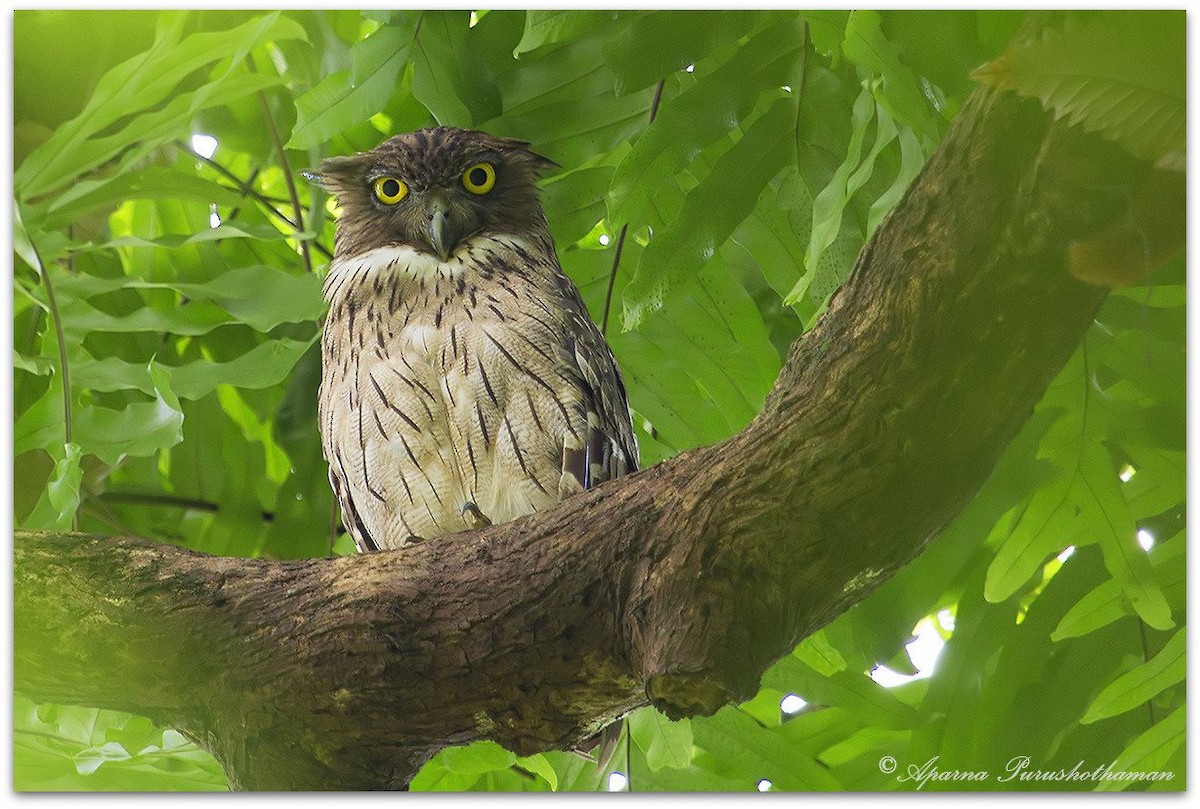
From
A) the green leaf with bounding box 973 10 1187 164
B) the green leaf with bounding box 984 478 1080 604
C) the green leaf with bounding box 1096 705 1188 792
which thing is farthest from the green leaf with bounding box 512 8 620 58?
the green leaf with bounding box 1096 705 1188 792

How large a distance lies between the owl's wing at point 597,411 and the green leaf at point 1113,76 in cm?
118

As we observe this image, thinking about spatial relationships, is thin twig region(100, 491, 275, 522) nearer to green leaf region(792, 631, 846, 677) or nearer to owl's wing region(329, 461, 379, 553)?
owl's wing region(329, 461, 379, 553)

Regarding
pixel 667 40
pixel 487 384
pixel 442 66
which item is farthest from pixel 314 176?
pixel 667 40

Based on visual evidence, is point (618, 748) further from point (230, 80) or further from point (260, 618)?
point (230, 80)

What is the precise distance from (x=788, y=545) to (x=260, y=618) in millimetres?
966

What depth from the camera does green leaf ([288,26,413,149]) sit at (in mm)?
2703

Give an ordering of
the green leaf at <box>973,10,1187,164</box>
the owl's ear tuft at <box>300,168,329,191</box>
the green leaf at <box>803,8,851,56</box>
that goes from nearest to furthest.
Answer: the green leaf at <box>973,10,1187,164</box> → the green leaf at <box>803,8,851,56</box> → the owl's ear tuft at <box>300,168,329,191</box>

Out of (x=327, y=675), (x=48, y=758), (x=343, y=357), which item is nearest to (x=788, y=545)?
(x=327, y=675)

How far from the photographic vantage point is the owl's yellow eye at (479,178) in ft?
9.65

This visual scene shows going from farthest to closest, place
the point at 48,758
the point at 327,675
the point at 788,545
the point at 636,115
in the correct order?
the point at 636,115 → the point at 48,758 → the point at 327,675 → the point at 788,545

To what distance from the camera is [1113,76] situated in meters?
1.90

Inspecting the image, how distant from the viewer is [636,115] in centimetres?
294

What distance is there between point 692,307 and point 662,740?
38.7 inches

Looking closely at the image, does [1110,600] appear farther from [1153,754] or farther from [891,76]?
[891,76]
